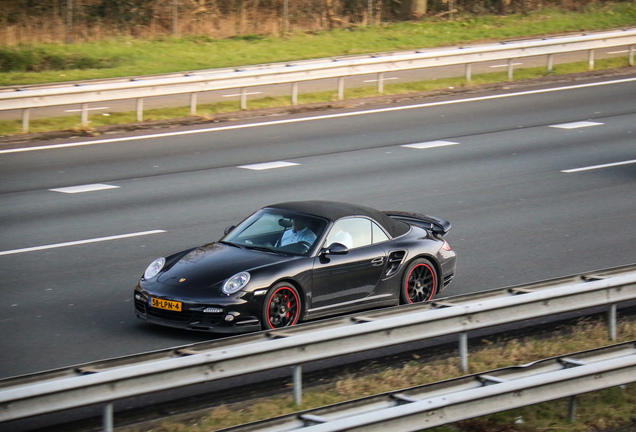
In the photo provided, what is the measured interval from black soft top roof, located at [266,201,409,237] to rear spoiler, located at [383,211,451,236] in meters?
0.51

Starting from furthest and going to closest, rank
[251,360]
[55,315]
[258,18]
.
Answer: [258,18], [55,315], [251,360]

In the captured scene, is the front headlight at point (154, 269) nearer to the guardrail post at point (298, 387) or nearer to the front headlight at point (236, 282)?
the front headlight at point (236, 282)

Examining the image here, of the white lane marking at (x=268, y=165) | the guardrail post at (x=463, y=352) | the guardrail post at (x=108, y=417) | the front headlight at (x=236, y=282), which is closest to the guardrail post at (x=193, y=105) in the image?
the white lane marking at (x=268, y=165)

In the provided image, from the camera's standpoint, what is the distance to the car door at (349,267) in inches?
398

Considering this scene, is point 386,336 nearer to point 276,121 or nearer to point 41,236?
point 41,236

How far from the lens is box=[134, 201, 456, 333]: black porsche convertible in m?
9.46

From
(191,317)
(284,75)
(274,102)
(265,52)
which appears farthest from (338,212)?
(265,52)

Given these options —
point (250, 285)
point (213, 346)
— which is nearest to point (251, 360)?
point (213, 346)

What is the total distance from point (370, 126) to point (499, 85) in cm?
638

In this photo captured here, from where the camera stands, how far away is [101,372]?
6305mm

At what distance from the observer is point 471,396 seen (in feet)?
22.2

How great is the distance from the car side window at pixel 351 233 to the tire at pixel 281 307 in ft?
2.59

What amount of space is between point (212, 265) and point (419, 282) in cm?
254

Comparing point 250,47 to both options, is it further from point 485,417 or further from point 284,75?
point 485,417
